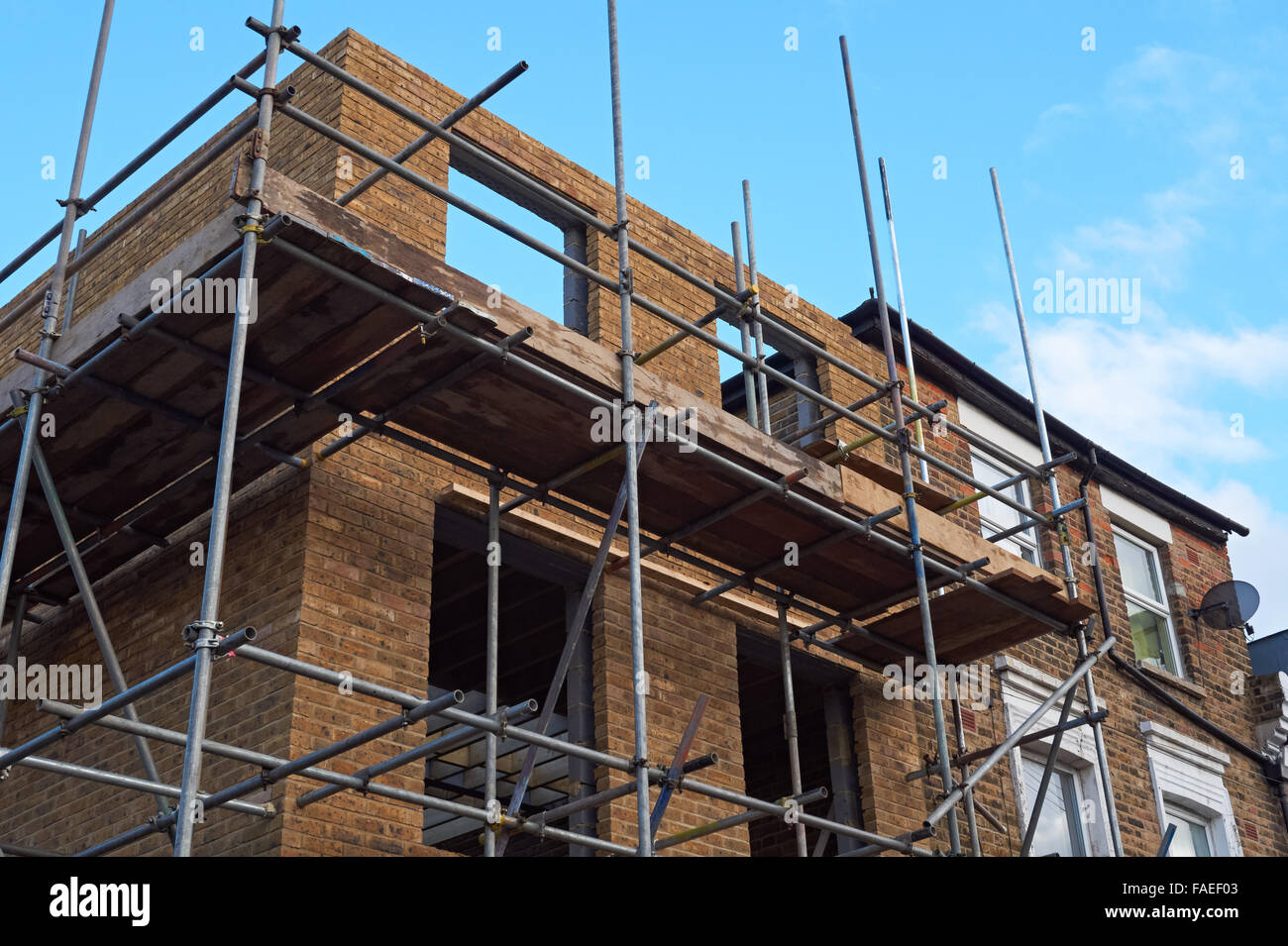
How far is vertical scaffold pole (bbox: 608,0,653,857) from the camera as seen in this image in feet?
25.8

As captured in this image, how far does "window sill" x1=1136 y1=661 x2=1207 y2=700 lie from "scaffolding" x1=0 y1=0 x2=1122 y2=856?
413 cm

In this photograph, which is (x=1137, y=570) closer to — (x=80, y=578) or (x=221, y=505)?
(x=80, y=578)

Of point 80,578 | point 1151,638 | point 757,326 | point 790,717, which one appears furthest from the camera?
point 1151,638

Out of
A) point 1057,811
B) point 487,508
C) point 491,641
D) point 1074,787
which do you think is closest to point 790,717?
point 487,508

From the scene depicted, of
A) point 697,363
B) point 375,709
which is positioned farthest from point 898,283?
point 375,709

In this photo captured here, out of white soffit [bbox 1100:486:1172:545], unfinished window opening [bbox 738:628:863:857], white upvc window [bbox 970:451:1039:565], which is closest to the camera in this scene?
unfinished window opening [bbox 738:628:863:857]

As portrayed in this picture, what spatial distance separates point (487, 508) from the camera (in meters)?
10.4

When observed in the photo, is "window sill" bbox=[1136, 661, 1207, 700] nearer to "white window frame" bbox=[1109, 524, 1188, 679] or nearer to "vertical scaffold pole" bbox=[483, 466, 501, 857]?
"white window frame" bbox=[1109, 524, 1188, 679]

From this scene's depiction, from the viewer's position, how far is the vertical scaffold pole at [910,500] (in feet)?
32.4

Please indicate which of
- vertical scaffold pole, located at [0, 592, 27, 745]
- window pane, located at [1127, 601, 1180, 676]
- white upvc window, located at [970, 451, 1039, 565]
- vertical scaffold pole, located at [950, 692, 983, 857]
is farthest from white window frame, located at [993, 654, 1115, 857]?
vertical scaffold pole, located at [0, 592, 27, 745]

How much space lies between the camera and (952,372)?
15516 millimetres

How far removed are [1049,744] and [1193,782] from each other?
248 centimetres

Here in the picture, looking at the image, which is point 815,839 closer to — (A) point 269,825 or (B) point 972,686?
(B) point 972,686
